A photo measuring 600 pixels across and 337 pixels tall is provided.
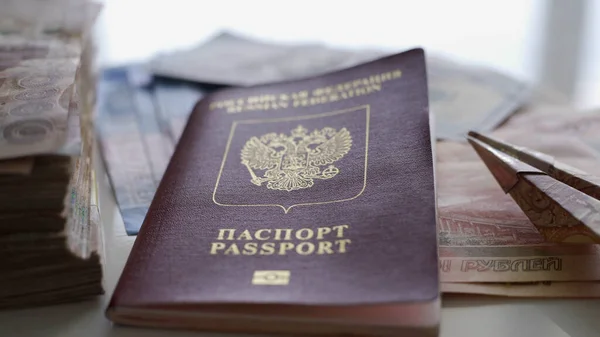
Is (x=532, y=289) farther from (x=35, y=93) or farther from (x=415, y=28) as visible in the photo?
(x=415, y=28)

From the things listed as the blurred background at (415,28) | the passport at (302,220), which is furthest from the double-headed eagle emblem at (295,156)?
the blurred background at (415,28)

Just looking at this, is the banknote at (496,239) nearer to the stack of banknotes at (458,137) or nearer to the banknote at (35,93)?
the stack of banknotes at (458,137)

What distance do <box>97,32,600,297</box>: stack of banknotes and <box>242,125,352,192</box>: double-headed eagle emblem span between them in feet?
0.38

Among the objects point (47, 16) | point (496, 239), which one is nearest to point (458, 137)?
point (496, 239)

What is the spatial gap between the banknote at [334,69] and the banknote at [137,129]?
0.14 ft

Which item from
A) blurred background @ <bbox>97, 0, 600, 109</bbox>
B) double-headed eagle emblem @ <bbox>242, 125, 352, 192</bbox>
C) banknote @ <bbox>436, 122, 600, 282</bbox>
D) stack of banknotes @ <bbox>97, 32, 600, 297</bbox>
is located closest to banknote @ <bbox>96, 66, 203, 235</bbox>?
stack of banknotes @ <bbox>97, 32, 600, 297</bbox>

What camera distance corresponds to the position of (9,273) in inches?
23.4

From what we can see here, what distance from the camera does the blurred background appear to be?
163 cm

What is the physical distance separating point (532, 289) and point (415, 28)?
1.16 meters

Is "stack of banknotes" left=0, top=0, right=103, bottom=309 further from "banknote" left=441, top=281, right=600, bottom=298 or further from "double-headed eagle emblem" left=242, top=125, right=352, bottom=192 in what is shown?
"banknote" left=441, top=281, right=600, bottom=298

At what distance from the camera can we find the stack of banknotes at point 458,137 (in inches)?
24.4

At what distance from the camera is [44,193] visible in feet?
1.84

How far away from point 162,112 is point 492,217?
19.1 inches

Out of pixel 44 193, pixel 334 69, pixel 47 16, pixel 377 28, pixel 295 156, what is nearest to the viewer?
pixel 44 193
